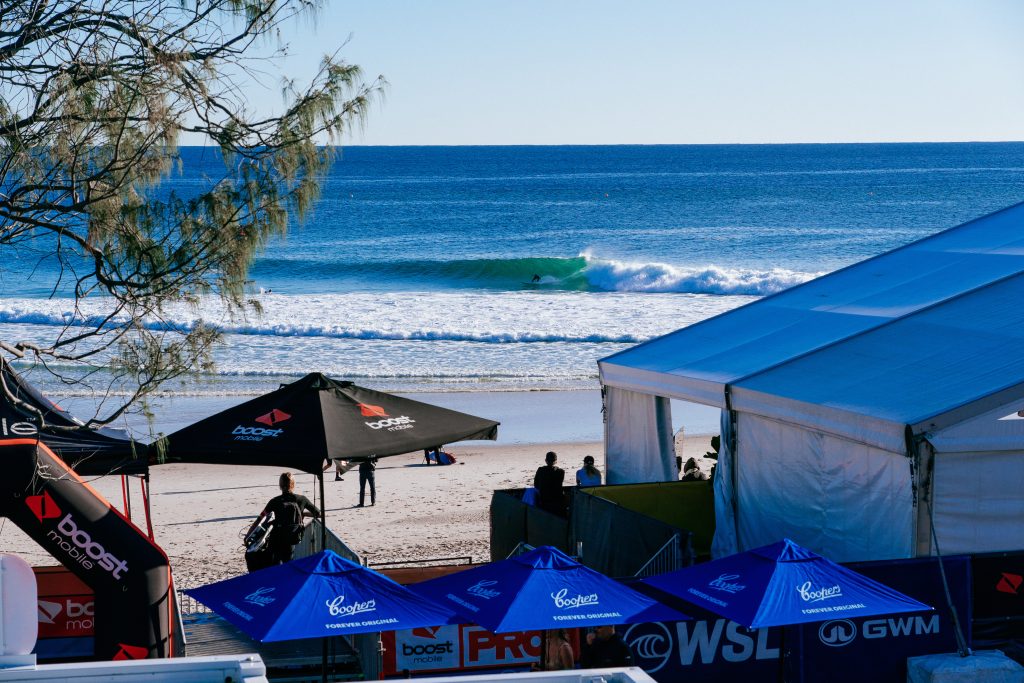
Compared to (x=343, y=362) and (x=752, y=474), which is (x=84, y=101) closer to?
(x=752, y=474)

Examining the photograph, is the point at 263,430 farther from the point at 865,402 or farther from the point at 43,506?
the point at 865,402

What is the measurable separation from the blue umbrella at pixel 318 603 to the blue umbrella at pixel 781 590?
1674 millimetres

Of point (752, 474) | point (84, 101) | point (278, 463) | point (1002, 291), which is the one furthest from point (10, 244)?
point (1002, 291)

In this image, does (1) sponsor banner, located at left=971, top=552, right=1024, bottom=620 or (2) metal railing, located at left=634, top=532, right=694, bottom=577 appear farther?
(2) metal railing, located at left=634, top=532, right=694, bottom=577

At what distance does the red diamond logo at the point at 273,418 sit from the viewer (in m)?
10.4

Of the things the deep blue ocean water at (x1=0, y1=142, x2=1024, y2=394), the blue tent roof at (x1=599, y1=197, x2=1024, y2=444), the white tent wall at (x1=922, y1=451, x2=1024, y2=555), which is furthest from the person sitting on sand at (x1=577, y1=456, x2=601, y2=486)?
the white tent wall at (x1=922, y1=451, x2=1024, y2=555)

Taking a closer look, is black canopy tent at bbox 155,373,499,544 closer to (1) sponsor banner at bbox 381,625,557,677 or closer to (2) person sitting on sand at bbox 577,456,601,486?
(2) person sitting on sand at bbox 577,456,601,486

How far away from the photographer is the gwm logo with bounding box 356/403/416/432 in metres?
10.7

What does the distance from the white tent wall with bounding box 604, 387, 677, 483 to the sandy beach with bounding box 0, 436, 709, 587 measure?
193cm

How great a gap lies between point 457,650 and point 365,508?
24.7ft

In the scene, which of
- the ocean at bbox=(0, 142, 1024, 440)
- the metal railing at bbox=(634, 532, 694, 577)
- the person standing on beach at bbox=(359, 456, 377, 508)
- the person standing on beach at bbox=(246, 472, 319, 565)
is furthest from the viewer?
the ocean at bbox=(0, 142, 1024, 440)

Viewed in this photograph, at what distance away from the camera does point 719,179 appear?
122188 millimetres

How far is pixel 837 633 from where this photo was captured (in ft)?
26.4

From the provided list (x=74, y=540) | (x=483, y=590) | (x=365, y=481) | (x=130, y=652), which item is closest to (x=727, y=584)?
(x=483, y=590)
